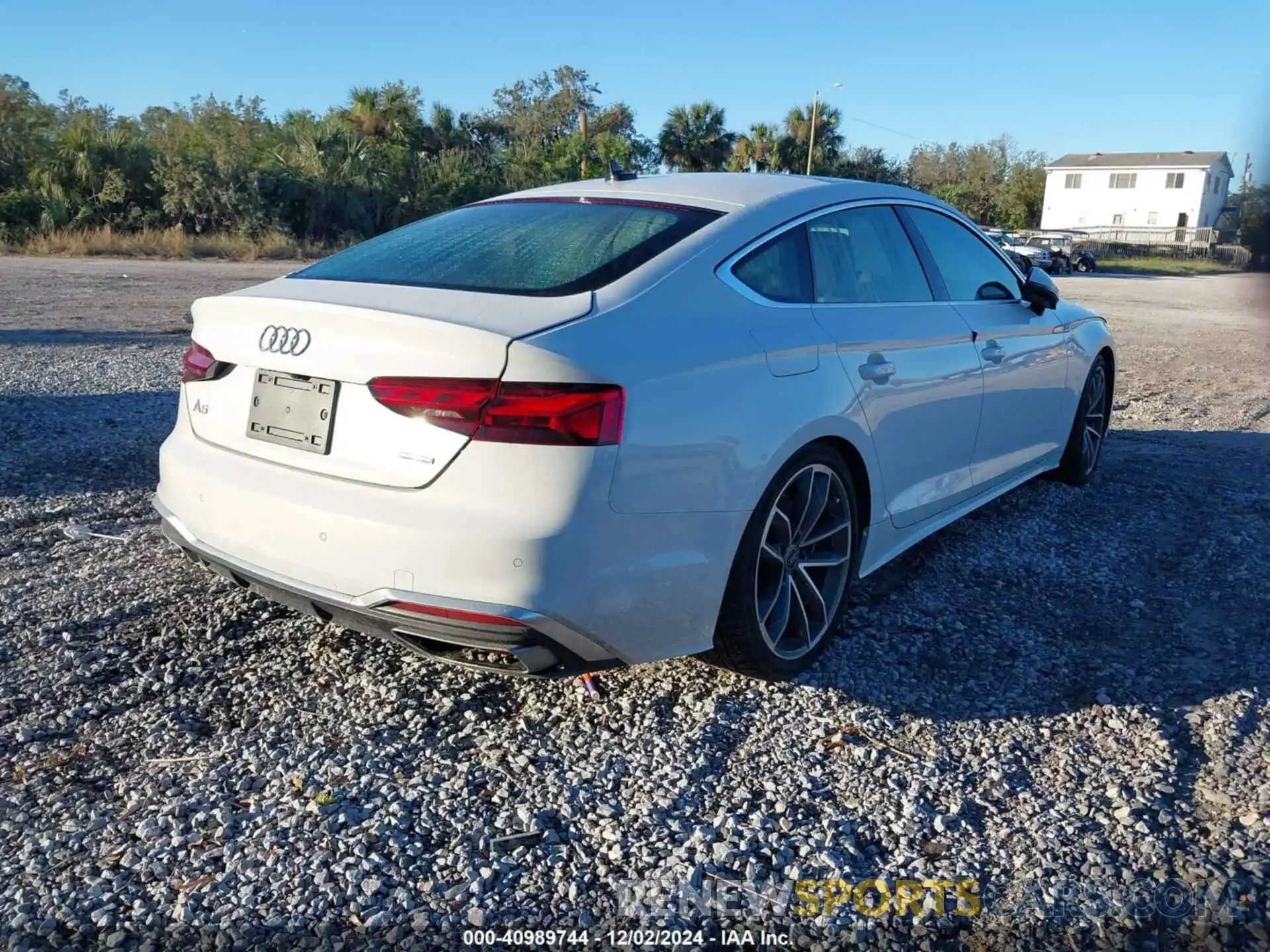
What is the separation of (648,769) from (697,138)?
4659 centimetres

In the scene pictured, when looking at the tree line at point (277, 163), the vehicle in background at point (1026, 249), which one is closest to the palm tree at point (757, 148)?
the tree line at point (277, 163)

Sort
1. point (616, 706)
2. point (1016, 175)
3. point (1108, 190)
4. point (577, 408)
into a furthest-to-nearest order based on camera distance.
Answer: point (1016, 175)
point (1108, 190)
point (616, 706)
point (577, 408)

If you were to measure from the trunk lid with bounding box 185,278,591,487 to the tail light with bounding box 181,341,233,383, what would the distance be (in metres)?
0.02

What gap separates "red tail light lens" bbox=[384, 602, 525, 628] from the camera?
2590 mm

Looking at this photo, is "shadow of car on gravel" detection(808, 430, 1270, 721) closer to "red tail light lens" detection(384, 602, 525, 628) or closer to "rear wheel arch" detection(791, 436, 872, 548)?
"rear wheel arch" detection(791, 436, 872, 548)

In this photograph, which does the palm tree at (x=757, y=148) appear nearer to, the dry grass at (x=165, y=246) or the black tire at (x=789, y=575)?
the dry grass at (x=165, y=246)

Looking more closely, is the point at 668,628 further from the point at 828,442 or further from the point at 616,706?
the point at 828,442

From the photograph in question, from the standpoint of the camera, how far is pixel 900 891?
239 cm

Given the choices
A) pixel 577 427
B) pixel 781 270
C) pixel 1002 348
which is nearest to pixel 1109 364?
pixel 1002 348

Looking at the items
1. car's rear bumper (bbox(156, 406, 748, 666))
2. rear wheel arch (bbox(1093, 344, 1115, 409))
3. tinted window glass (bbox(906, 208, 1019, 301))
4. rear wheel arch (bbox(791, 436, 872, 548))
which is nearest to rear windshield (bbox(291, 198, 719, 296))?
car's rear bumper (bbox(156, 406, 748, 666))

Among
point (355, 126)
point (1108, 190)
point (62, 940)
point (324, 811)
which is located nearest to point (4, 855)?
point (62, 940)

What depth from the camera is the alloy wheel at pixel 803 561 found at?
330cm

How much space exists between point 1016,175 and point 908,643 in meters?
79.6

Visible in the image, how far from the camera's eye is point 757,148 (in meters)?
45.1
